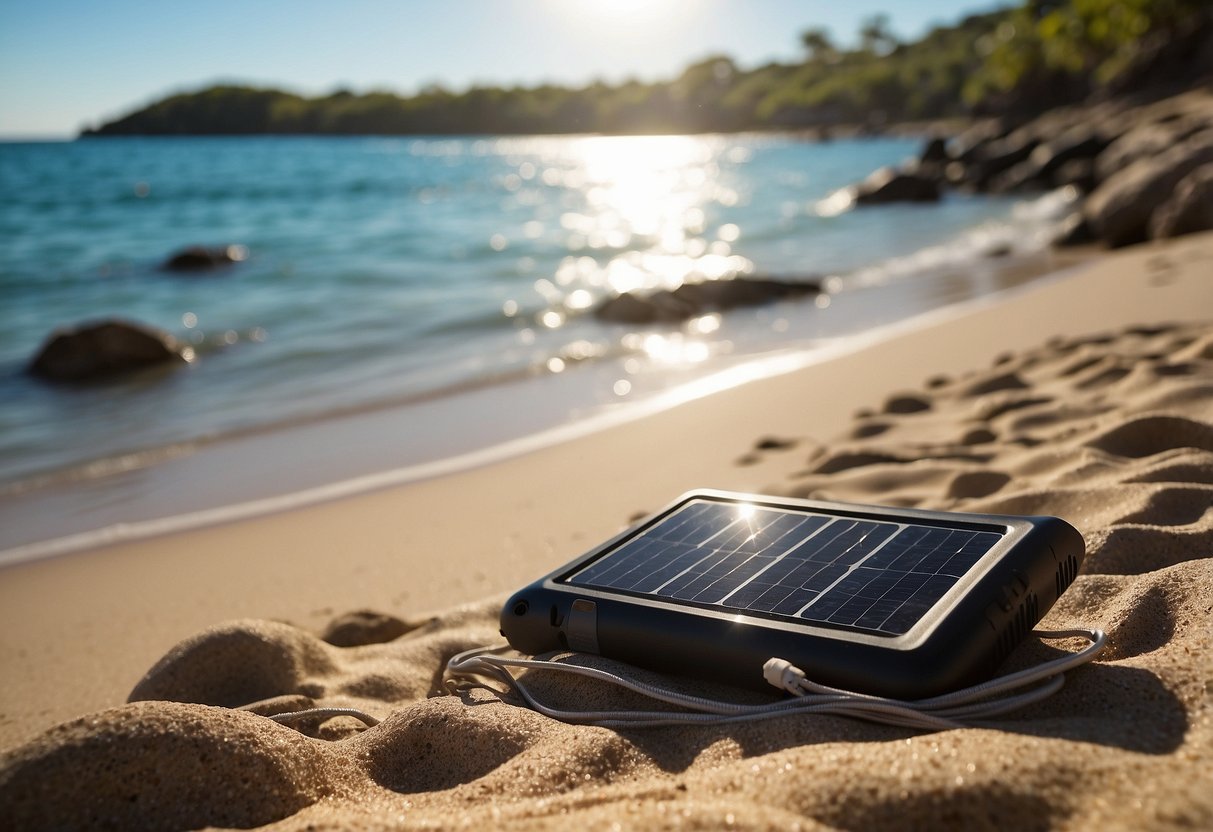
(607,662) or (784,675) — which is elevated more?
(784,675)

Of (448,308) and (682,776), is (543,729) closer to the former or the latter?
(682,776)

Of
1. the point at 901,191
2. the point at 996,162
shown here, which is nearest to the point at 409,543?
the point at 901,191

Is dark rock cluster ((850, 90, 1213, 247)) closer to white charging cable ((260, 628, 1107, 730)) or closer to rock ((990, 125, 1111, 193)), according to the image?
rock ((990, 125, 1111, 193))

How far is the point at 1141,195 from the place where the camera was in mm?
11164

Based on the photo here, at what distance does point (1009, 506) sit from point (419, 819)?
6.77 feet

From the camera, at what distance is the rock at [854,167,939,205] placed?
22.9 m

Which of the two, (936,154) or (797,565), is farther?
(936,154)

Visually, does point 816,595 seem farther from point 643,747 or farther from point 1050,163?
point 1050,163

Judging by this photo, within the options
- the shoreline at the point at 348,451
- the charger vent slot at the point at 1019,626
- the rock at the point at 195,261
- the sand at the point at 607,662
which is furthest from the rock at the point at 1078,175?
the charger vent slot at the point at 1019,626

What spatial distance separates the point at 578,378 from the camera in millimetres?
7230

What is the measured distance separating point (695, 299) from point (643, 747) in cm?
824

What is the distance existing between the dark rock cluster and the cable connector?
10.2m

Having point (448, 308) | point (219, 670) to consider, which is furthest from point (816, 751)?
point (448, 308)

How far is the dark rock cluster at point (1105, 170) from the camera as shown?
35.6 feet
